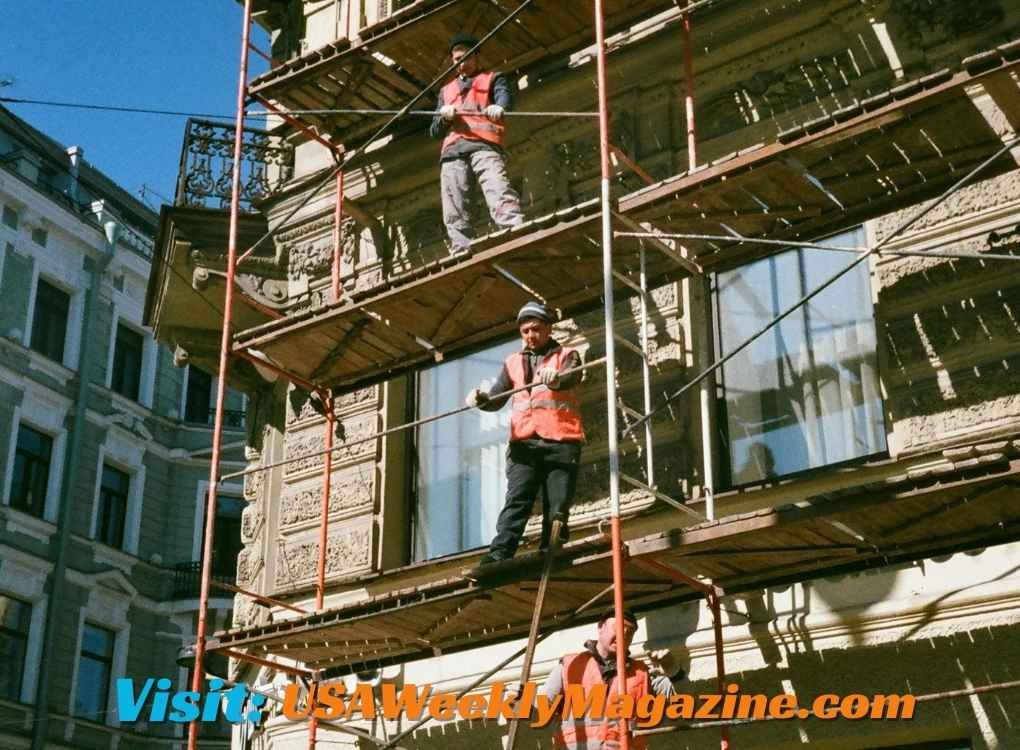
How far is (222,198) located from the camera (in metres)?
13.8

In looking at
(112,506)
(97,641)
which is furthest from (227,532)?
(97,641)

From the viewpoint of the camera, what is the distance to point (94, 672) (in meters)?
27.2

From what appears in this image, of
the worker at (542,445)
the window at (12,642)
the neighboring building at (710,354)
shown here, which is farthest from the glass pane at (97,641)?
the worker at (542,445)

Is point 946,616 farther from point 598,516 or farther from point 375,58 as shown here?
point 375,58

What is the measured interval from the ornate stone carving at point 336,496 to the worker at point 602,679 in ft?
11.3

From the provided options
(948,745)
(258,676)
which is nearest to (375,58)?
(258,676)

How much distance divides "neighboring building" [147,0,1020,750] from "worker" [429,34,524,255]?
61cm

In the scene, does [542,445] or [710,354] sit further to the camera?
[710,354]

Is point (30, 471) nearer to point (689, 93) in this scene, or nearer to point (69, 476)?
point (69, 476)

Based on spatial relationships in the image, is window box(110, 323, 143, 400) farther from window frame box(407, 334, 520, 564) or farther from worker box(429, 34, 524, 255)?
worker box(429, 34, 524, 255)

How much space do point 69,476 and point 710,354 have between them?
19618 millimetres

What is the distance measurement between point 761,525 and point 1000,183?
303 cm

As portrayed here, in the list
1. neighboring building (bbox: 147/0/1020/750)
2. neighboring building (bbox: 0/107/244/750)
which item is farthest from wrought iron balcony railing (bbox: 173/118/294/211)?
neighboring building (bbox: 0/107/244/750)

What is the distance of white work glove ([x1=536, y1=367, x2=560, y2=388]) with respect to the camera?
30.2 ft
